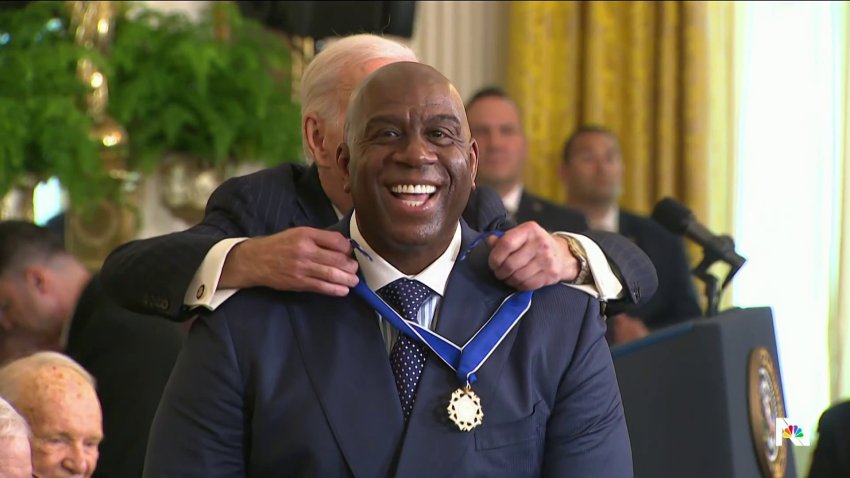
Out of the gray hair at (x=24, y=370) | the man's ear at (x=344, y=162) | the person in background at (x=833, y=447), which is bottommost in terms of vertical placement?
the person in background at (x=833, y=447)

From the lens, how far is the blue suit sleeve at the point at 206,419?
2113 millimetres

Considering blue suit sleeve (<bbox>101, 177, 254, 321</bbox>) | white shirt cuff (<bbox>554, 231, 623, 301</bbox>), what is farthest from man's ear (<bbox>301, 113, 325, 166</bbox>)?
white shirt cuff (<bbox>554, 231, 623, 301</bbox>)

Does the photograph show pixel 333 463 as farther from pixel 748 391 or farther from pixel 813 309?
pixel 813 309

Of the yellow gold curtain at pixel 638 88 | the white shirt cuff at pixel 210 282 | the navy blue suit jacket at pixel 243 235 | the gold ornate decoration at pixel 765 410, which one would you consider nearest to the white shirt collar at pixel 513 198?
the yellow gold curtain at pixel 638 88

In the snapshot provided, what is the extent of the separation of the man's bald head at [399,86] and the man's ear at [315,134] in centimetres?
66

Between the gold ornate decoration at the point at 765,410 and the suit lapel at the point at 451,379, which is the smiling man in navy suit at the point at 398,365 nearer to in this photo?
the suit lapel at the point at 451,379

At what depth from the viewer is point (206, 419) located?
2113 mm

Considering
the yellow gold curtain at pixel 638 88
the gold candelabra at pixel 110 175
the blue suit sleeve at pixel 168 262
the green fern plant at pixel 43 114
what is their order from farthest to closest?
the yellow gold curtain at pixel 638 88 → the gold candelabra at pixel 110 175 → the green fern plant at pixel 43 114 → the blue suit sleeve at pixel 168 262

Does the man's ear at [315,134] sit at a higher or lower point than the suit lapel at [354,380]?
higher

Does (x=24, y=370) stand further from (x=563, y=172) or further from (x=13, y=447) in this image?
(x=563, y=172)

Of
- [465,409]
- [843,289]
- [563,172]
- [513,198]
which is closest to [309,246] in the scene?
[465,409]

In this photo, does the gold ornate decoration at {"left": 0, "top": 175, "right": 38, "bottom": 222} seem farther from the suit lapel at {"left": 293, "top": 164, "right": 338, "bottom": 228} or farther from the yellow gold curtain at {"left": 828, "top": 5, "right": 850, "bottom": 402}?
the yellow gold curtain at {"left": 828, "top": 5, "right": 850, "bottom": 402}

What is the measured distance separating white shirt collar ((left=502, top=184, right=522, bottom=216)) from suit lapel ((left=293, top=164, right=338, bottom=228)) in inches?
106

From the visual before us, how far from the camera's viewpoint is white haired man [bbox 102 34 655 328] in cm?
222
